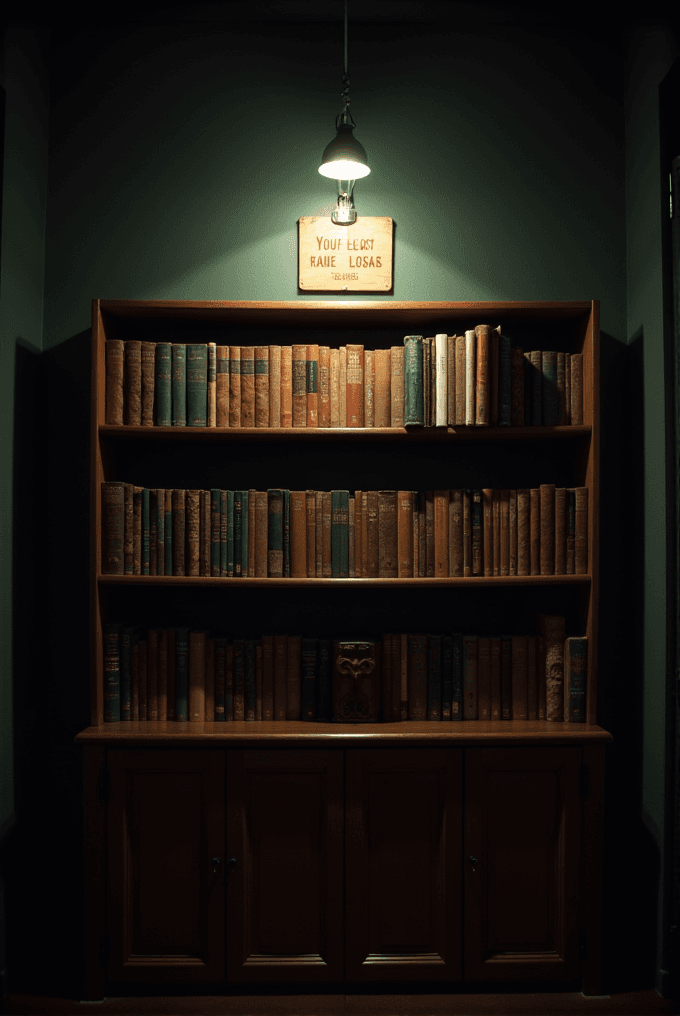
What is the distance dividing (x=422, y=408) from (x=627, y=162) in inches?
48.4

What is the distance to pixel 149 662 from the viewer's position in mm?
2172

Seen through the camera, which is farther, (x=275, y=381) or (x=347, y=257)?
(x=347, y=257)

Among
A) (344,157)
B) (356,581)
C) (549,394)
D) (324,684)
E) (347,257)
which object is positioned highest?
(344,157)

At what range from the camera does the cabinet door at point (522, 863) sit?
2029mm

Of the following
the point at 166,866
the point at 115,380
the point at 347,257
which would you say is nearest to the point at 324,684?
the point at 166,866

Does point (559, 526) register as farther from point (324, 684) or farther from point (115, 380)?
point (115, 380)

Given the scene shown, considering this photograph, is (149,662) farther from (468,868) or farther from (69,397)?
(468,868)

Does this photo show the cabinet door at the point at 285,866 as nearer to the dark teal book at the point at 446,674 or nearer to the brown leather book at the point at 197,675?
the brown leather book at the point at 197,675

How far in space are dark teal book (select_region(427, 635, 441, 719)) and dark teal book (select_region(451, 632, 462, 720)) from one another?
4 centimetres

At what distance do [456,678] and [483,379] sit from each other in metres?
0.94

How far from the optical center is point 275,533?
7.11 ft

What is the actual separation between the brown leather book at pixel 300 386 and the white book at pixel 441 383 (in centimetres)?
42

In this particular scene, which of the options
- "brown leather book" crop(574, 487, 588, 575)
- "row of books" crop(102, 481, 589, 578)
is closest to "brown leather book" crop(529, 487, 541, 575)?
"row of books" crop(102, 481, 589, 578)

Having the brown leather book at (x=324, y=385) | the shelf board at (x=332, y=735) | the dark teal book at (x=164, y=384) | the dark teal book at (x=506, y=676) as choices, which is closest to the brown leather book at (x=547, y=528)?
the dark teal book at (x=506, y=676)
